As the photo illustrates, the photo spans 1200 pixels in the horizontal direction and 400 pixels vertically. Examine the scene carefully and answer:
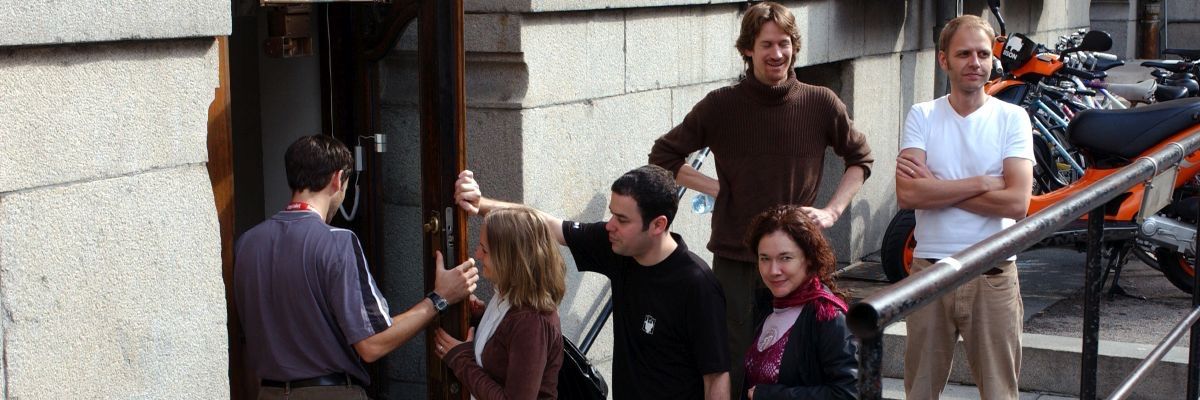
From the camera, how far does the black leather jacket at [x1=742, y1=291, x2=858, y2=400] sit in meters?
3.79

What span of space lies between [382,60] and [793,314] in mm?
2730

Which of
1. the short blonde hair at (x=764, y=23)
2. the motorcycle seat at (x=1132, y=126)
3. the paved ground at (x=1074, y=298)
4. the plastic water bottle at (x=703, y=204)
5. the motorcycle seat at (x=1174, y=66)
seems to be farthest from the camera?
the motorcycle seat at (x=1174, y=66)

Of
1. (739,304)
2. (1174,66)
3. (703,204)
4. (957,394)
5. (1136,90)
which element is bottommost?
(957,394)

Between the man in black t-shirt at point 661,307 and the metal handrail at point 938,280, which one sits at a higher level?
the metal handrail at point 938,280

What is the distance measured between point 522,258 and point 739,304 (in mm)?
1360

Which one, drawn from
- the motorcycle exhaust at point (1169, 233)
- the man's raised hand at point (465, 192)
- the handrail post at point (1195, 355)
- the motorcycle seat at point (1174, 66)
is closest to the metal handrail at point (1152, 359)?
the handrail post at point (1195, 355)

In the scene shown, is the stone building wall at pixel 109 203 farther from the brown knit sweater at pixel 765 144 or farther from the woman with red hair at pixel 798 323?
the brown knit sweater at pixel 765 144

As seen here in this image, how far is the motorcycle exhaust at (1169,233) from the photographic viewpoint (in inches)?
312

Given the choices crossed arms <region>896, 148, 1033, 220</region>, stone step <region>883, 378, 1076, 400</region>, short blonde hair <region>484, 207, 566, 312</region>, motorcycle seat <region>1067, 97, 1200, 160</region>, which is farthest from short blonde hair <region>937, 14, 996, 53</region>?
motorcycle seat <region>1067, 97, 1200, 160</region>

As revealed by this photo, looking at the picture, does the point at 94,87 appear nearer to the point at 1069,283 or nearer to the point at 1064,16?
the point at 1069,283

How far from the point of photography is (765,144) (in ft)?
17.7

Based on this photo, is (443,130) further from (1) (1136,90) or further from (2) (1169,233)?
(1) (1136,90)

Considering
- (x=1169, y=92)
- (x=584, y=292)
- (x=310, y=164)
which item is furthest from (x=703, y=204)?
(x=1169, y=92)

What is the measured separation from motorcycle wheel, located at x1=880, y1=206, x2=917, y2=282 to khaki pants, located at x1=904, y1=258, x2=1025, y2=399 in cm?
263
